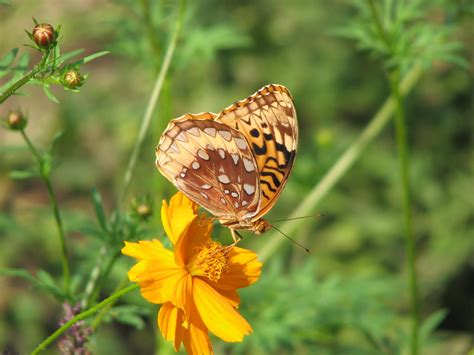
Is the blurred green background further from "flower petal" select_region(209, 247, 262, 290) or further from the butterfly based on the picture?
"flower petal" select_region(209, 247, 262, 290)

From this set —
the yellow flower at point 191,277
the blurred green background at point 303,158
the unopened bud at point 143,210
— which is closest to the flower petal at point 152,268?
the yellow flower at point 191,277

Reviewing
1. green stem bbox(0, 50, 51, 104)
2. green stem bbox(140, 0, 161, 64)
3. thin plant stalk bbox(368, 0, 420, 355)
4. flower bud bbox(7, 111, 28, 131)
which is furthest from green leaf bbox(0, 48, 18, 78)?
thin plant stalk bbox(368, 0, 420, 355)

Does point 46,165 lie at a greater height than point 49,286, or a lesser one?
greater

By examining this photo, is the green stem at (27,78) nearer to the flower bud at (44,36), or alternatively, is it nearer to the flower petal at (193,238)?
the flower bud at (44,36)

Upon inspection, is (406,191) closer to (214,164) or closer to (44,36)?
(214,164)

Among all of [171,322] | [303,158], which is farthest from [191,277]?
[303,158]

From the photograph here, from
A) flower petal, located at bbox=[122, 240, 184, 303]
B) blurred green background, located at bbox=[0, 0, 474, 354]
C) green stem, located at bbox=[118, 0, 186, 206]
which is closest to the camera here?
flower petal, located at bbox=[122, 240, 184, 303]
